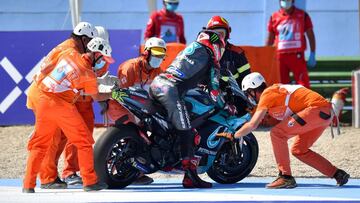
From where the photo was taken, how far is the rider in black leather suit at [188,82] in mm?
10680

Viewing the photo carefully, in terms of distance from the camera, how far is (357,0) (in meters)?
20.4

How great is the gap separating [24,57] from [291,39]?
13.6 ft

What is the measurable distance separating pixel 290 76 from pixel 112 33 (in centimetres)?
328

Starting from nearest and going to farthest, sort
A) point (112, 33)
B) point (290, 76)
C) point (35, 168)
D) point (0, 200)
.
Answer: point (0, 200)
point (35, 168)
point (112, 33)
point (290, 76)

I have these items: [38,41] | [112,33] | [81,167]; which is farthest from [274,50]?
[81,167]

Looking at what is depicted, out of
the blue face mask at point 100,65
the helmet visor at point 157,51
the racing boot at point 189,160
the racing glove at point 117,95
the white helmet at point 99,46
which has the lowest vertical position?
the racing boot at point 189,160

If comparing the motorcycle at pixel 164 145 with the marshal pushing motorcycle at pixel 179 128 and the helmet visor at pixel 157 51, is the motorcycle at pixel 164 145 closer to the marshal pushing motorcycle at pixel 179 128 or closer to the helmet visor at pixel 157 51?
the marshal pushing motorcycle at pixel 179 128

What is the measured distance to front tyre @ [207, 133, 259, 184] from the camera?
1132 centimetres

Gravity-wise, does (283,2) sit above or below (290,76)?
above

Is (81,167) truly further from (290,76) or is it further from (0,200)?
(290,76)

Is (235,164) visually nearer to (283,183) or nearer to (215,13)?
(283,183)

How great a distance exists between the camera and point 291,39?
53.2 feet

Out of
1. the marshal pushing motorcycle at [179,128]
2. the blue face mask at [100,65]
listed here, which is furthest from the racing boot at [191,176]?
the blue face mask at [100,65]

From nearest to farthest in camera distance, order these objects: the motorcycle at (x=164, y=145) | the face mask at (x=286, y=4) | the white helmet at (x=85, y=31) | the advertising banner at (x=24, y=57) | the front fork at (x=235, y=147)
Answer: the motorcycle at (x=164, y=145) < the white helmet at (x=85, y=31) < the front fork at (x=235, y=147) < the advertising banner at (x=24, y=57) < the face mask at (x=286, y=4)
